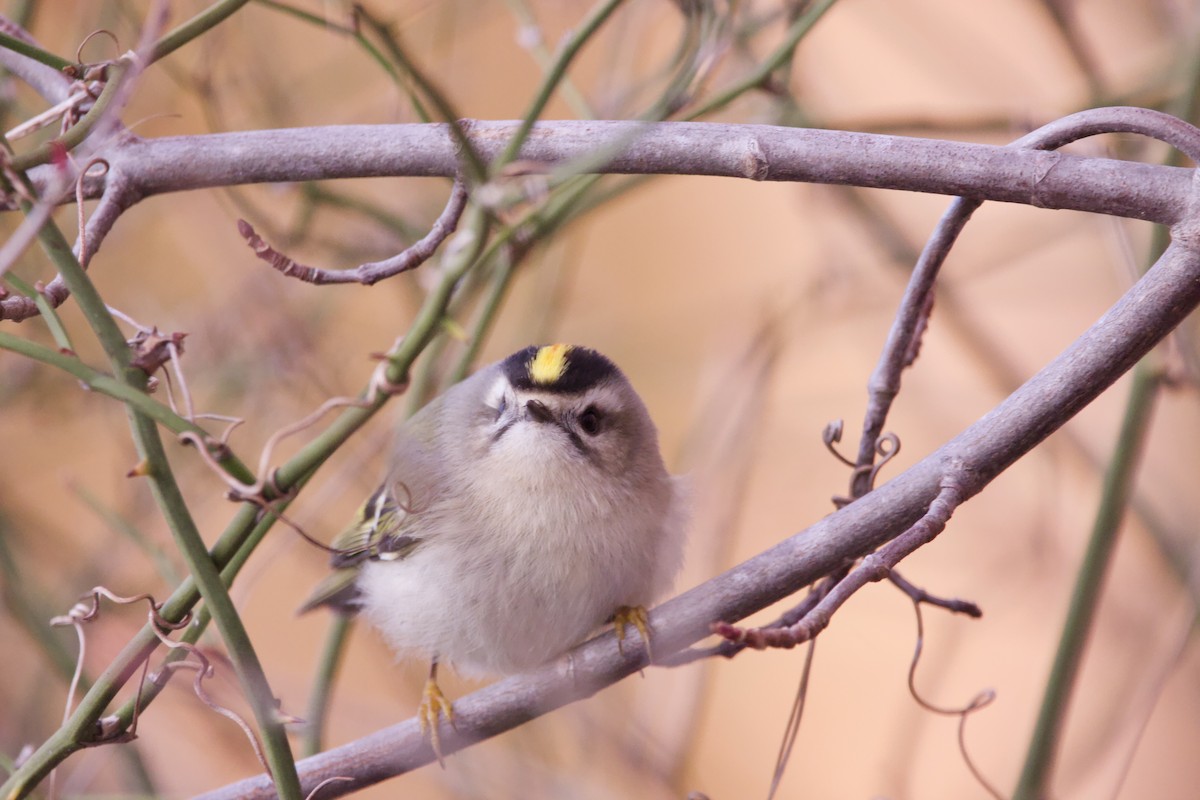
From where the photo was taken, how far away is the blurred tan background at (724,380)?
259 centimetres

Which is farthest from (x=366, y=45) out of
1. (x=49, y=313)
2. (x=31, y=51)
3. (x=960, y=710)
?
(x=960, y=710)

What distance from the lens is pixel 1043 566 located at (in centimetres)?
285

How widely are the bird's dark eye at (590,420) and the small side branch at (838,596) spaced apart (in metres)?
1.03

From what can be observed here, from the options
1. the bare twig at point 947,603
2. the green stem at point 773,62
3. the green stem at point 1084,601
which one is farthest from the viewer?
the green stem at point 1084,601

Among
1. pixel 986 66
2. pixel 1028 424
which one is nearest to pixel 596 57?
pixel 986 66

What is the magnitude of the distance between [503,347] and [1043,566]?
1678 millimetres

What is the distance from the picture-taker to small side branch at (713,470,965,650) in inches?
33.8

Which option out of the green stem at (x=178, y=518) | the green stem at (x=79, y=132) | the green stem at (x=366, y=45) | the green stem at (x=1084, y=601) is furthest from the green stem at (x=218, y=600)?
the green stem at (x=1084, y=601)

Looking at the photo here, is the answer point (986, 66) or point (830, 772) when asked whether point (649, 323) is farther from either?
point (830, 772)

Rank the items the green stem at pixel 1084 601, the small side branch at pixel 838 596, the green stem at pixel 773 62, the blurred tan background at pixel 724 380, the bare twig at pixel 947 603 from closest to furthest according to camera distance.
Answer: the small side branch at pixel 838 596 < the bare twig at pixel 947 603 < the green stem at pixel 773 62 < the green stem at pixel 1084 601 < the blurred tan background at pixel 724 380

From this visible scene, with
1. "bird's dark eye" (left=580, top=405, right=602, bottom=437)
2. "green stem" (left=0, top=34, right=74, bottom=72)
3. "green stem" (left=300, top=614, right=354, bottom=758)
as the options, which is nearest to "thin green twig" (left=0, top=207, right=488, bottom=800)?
"green stem" (left=0, top=34, right=74, bottom=72)

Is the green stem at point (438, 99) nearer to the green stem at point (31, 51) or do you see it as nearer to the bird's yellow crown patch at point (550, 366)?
the green stem at point (31, 51)

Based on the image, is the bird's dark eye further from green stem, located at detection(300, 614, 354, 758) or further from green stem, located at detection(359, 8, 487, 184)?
green stem, located at detection(359, 8, 487, 184)

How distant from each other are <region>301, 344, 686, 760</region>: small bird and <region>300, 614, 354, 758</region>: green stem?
0.27 feet
